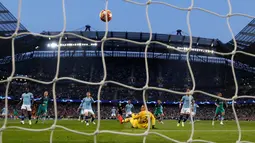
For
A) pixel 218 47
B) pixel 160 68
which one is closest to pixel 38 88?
pixel 160 68

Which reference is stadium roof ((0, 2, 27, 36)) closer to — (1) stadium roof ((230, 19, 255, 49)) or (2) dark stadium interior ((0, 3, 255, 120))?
(2) dark stadium interior ((0, 3, 255, 120))

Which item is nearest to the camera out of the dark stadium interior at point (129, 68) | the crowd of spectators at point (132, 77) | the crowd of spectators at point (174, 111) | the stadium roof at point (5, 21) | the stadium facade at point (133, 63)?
the stadium roof at point (5, 21)

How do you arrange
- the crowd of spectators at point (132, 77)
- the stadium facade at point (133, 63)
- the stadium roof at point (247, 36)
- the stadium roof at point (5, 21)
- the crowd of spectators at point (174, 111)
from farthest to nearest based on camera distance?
the stadium facade at point (133, 63) → the crowd of spectators at point (132, 77) → the crowd of spectators at point (174, 111) → the stadium roof at point (247, 36) → the stadium roof at point (5, 21)

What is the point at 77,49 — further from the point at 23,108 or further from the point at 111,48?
the point at 23,108

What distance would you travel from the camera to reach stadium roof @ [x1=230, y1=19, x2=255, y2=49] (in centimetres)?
3888

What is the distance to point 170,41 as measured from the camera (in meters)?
Result: 45.8

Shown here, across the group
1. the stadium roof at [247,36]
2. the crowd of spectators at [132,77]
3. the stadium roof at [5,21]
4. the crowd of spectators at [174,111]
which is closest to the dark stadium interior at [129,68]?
the crowd of spectators at [132,77]

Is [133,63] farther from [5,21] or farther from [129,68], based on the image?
[5,21]

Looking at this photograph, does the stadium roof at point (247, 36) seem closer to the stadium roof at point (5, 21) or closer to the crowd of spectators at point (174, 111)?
the crowd of spectators at point (174, 111)

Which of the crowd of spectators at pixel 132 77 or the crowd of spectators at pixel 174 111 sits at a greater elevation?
the crowd of spectators at pixel 132 77

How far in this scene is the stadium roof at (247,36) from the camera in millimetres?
38875

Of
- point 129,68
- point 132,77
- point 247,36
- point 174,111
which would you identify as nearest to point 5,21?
point 132,77

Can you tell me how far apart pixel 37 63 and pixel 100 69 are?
9299 millimetres

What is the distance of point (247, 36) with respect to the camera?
40062mm
